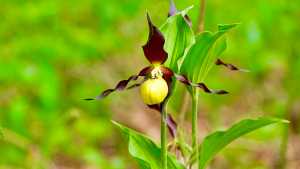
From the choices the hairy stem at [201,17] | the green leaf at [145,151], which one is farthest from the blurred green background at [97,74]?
the green leaf at [145,151]

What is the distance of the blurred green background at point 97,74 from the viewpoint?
2418 mm

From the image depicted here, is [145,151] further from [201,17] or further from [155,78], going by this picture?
[201,17]

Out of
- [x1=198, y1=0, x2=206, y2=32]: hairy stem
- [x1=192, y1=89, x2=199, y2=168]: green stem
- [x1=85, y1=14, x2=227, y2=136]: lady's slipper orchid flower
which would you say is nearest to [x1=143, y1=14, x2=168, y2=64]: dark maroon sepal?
[x1=85, y1=14, x2=227, y2=136]: lady's slipper orchid flower

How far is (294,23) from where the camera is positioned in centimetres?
261

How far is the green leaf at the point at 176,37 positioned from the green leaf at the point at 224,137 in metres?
0.17

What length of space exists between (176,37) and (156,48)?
0.21ft

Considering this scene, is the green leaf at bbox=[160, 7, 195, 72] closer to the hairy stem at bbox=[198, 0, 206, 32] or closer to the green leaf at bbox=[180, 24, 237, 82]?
the green leaf at bbox=[180, 24, 237, 82]

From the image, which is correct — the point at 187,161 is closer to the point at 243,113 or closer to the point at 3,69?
the point at 3,69

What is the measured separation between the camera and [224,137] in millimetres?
1354

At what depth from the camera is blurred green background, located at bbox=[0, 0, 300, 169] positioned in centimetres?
242

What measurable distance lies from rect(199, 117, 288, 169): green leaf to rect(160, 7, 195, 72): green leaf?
172mm

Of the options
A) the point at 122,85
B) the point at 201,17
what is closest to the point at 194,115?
the point at 122,85

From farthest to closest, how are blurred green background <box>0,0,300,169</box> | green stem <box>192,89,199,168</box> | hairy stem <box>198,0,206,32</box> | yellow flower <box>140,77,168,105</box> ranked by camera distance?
1. blurred green background <box>0,0,300,169</box>
2. hairy stem <box>198,0,206,32</box>
3. green stem <box>192,89,199,168</box>
4. yellow flower <box>140,77,168,105</box>

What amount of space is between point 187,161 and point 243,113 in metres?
2.51
